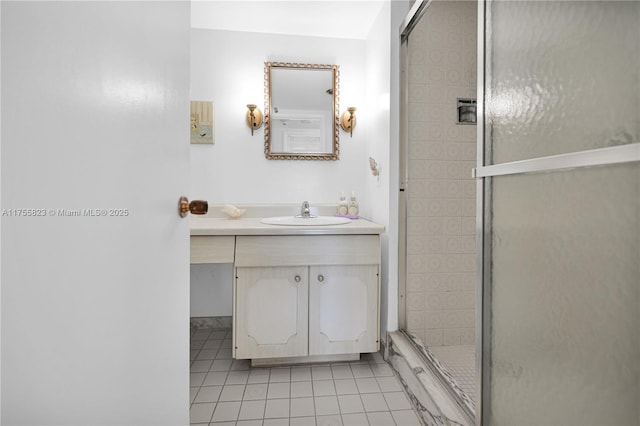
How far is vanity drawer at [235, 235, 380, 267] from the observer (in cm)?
174

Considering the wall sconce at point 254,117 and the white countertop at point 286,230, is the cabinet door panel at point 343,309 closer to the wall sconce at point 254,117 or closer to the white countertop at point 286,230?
the white countertop at point 286,230

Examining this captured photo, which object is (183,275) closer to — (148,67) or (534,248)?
(148,67)

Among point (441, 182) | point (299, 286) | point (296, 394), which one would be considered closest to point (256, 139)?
point (299, 286)

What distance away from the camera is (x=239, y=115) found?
2332mm

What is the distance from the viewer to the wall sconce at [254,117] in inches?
90.4

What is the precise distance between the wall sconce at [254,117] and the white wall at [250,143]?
1.7 inches

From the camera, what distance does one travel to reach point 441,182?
6.32ft

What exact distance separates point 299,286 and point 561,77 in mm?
1437

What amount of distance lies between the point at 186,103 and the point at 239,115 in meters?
1.64

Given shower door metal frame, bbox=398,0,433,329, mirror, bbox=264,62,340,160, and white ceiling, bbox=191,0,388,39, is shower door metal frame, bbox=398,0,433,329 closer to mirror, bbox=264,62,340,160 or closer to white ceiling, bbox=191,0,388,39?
white ceiling, bbox=191,0,388,39

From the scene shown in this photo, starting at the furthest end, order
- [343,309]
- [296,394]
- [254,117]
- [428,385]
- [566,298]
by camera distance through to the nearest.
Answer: [254,117] → [343,309] → [296,394] → [428,385] → [566,298]

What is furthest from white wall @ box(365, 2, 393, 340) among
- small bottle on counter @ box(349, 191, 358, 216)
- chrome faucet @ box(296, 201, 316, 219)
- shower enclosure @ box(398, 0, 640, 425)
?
shower enclosure @ box(398, 0, 640, 425)

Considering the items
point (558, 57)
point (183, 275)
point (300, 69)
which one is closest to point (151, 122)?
point (183, 275)

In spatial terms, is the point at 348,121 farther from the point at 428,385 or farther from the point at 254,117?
the point at 428,385
